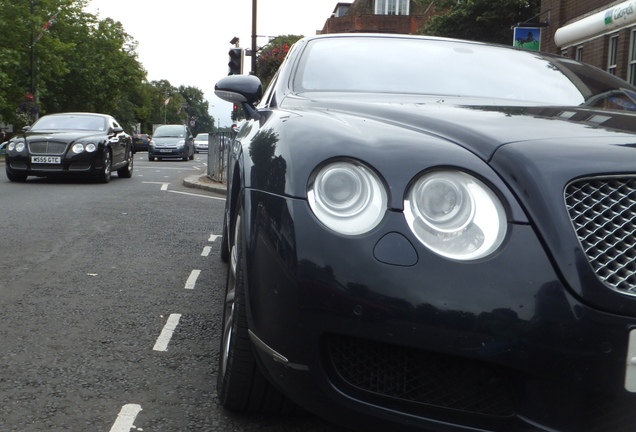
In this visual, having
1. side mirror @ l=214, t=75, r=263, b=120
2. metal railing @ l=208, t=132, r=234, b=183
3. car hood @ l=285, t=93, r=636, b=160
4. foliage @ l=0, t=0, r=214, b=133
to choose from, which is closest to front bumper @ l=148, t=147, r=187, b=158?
foliage @ l=0, t=0, r=214, b=133

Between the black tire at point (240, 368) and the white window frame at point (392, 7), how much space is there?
57.9 metres

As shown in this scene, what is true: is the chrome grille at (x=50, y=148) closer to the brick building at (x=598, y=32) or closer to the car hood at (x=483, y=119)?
the brick building at (x=598, y=32)

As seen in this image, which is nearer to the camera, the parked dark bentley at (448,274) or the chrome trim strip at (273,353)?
the parked dark bentley at (448,274)

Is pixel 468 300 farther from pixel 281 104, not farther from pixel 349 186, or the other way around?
pixel 281 104

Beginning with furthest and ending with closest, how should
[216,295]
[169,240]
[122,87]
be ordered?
[122,87] < [169,240] < [216,295]

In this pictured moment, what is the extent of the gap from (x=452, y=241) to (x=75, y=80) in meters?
65.3

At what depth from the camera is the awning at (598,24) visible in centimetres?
1712

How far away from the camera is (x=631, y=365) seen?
191 cm

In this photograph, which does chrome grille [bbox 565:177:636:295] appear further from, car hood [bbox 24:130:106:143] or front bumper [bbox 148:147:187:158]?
front bumper [bbox 148:147:187:158]

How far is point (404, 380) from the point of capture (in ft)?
6.84

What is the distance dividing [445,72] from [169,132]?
32.2 m

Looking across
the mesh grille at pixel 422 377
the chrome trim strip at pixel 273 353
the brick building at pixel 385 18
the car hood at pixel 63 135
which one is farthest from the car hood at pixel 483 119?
the brick building at pixel 385 18

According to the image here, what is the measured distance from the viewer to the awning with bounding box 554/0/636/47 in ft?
56.2

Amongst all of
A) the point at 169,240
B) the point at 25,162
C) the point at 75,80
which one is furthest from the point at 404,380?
the point at 75,80
